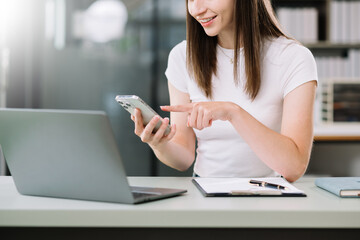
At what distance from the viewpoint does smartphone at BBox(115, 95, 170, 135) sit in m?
0.92

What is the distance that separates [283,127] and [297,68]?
181 mm

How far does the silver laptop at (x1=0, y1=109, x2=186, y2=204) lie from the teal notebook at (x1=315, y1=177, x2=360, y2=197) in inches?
12.2

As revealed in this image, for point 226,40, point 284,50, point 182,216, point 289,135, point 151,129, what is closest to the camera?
point 182,216

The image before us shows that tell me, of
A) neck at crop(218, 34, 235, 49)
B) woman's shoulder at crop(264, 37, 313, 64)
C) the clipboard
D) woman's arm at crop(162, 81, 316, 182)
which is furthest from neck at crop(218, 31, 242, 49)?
the clipboard

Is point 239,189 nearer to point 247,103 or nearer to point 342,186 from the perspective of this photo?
point 342,186

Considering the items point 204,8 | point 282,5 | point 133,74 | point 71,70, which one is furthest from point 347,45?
point 204,8

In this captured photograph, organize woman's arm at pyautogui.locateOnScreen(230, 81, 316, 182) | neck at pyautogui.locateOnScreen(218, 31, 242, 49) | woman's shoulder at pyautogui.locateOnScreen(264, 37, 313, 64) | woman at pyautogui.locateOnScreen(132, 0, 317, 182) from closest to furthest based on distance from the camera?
woman's arm at pyautogui.locateOnScreen(230, 81, 316, 182) < woman at pyautogui.locateOnScreen(132, 0, 317, 182) < woman's shoulder at pyautogui.locateOnScreen(264, 37, 313, 64) < neck at pyautogui.locateOnScreen(218, 31, 242, 49)

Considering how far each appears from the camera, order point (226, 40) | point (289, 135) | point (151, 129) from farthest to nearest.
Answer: point (226, 40), point (289, 135), point (151, 129)

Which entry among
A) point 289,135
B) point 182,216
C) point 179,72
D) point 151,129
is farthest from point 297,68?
point 182,216

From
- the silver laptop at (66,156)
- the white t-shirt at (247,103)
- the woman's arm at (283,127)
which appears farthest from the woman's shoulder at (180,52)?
the silver laptop at (66,156)

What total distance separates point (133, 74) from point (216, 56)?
160cm

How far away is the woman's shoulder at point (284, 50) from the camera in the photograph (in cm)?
133

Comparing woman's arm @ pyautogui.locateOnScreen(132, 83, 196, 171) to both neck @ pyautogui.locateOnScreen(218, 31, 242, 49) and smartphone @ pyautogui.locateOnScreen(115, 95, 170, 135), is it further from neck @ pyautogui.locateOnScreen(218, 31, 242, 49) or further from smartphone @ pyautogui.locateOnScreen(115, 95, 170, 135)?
neck @ pyautogui.locateOnScreen(218, 31, 242, 49)

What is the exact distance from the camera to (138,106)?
0.98 m
